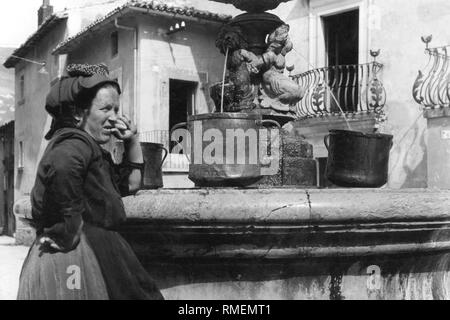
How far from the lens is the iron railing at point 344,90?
1380 cm

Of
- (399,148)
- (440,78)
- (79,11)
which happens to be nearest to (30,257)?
(440,78)

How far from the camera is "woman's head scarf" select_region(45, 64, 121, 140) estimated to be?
2432mm

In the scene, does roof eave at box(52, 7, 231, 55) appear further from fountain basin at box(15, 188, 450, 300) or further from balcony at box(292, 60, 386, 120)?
fountain basin at box(15, 188, 450, 300)

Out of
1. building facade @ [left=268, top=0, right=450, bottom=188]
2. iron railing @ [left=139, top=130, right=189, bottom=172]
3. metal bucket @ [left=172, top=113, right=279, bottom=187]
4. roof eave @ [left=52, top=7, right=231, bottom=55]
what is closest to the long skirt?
metal bucket @ [left=172, top=113, right=279, bottom=187]

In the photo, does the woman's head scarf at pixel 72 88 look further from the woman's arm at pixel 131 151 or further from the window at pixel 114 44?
the window at pixel 114 44

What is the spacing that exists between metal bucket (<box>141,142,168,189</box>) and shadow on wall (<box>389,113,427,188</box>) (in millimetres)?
9852

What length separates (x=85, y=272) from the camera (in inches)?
89.3

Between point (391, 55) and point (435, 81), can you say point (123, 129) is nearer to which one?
point (435, 81)

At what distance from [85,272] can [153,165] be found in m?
1.73

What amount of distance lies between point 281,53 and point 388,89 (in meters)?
9.79

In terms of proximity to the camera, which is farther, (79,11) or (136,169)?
(79,11)
